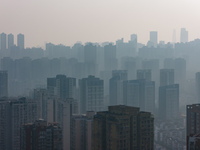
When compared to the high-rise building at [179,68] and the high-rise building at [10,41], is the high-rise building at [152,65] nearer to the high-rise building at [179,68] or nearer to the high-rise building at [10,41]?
the high-rise building at [179,68]

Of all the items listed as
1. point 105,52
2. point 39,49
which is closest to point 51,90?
point 105,52

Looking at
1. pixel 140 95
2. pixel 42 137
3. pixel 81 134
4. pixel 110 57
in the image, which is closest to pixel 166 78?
pixel 140 95

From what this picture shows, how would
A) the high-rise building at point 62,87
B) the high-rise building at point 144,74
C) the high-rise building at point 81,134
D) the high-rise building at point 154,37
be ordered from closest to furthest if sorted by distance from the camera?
1. the high-rise building at point 81,134
2. the high-rise building at point 62,87
3. the high-rise building at point 144,74
4. the high-rise building at point 154,37

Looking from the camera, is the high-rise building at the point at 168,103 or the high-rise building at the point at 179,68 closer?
the high-rise building at the point at 168,103

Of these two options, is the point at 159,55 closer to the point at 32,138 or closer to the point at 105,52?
the point at 105,52

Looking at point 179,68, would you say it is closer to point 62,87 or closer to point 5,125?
point 62,87

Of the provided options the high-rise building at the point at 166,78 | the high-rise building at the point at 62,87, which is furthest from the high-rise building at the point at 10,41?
the high-rise building at the point at 62,87
